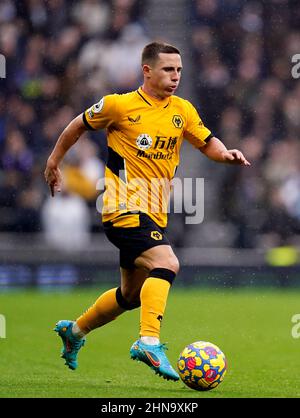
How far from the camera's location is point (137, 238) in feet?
21.3

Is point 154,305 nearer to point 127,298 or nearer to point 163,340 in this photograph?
point 127,298

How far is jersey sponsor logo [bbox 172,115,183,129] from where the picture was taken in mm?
6789

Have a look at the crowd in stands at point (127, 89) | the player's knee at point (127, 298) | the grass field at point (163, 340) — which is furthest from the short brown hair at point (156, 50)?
the crowd in stands at point (127, 89)

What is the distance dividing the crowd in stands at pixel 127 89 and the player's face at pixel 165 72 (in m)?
7.61

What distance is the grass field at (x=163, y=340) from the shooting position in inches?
247

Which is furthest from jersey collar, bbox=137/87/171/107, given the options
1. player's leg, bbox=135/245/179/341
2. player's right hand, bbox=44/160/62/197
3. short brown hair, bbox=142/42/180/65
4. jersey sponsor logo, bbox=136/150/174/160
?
player's leg, bbox=135/245/179/341

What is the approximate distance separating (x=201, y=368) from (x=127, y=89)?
9313 millimetres

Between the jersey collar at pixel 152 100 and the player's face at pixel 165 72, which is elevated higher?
the player's face at pixel 165 72

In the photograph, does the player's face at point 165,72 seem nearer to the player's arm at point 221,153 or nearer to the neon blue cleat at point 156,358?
the player's arm at point 221,153

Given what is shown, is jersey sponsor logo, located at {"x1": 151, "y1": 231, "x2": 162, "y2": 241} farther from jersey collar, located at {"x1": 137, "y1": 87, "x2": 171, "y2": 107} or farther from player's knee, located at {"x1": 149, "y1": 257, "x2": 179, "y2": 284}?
jersey collar, located at {"x1": 137, "y1": 87, "x2": 171, "y2": 107}

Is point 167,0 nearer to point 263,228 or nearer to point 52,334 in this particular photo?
point 263,228

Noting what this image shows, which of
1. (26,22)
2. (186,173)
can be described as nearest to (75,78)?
(26,22)

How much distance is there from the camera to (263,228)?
48.7ft

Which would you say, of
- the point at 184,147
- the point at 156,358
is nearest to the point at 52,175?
the point at 156,358
